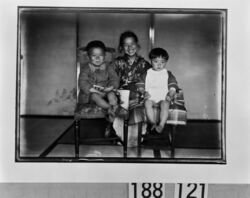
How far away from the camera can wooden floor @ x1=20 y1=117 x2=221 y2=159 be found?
0.52 m

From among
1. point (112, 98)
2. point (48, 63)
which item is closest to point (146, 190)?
point (112, 98)

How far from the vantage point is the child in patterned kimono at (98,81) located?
513 millimetres

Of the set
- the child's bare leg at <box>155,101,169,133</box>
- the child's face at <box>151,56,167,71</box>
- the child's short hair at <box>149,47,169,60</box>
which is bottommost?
the child's bare leg at <box>155,101,169,133</box>

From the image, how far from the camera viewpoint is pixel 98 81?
0.52 m

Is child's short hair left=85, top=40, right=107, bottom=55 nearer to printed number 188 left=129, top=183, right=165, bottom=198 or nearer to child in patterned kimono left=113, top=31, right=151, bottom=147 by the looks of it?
child in patterned kimono left=113, top=31, right=151, bottom=147

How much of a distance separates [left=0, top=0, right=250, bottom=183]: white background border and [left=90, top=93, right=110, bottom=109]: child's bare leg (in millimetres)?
102

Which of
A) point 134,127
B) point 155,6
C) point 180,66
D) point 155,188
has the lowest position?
point 155,188

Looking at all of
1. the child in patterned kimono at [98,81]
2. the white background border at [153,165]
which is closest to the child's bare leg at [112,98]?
the child in patterned kimono at [98,81]

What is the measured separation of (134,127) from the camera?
520 millimetres

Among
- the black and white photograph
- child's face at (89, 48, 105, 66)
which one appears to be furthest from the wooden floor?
child's face at (89, 48, 105, 66)

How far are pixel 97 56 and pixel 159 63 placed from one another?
0.11 meters
